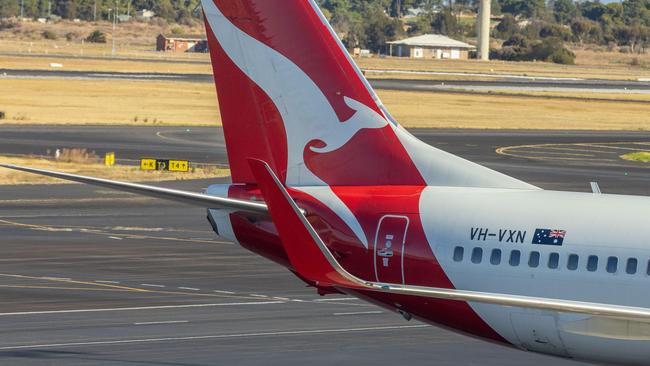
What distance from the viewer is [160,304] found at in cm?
3494

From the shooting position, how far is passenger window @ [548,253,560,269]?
77.0ft

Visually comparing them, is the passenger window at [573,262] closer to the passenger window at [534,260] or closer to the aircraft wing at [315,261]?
the passenger window at [534,260]

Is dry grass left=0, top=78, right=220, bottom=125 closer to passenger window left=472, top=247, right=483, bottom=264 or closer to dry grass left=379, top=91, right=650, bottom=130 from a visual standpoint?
dry grass left=379, top=91, right=650, bottom=130

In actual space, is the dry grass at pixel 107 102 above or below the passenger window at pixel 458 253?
below

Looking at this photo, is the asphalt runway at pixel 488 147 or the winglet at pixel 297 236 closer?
the winglet at pixel 297 236

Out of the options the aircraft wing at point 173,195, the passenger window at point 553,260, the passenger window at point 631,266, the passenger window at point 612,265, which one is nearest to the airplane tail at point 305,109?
the aircraft wing at point 173,195

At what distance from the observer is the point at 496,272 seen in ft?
78.9

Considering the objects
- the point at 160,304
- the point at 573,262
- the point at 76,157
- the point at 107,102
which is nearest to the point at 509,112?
the point at 107,102

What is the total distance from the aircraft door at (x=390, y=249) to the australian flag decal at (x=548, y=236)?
2.52 m

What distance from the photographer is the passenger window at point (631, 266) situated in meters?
22.8

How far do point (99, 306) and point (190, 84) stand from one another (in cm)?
12417

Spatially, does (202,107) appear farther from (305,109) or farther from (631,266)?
(631,266)

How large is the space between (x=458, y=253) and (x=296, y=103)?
186 inches

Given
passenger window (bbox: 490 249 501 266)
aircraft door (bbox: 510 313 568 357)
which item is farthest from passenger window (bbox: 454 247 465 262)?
aircraft door (bbox: 510 313 568 357)
